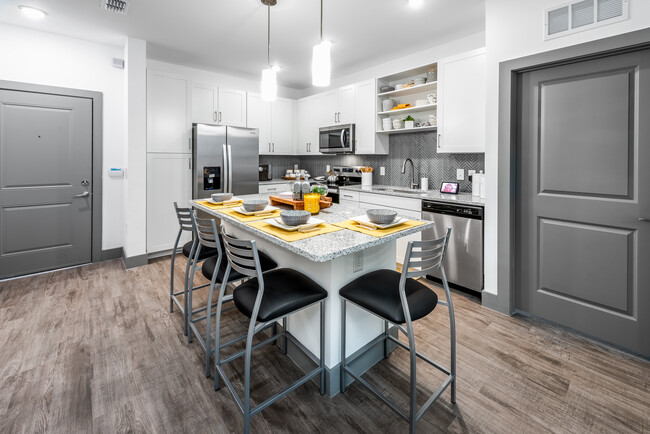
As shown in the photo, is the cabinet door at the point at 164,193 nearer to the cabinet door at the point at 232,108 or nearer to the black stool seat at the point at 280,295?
the cabinet door at the point at 232,108

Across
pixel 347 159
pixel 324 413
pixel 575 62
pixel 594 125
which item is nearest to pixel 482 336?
pixel 324 413

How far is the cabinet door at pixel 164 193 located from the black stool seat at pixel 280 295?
3.14 metres

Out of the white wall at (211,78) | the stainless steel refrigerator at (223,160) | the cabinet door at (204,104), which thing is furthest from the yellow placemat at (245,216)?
the white wall at (211,78)

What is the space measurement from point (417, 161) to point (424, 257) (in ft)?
9.79

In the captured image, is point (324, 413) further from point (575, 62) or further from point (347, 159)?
point (347, 159)

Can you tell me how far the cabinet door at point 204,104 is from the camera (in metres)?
4.46

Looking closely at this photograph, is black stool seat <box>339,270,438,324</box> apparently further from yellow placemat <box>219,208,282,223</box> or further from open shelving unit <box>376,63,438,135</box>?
open shelving unit <box>376,63,438,135</box>

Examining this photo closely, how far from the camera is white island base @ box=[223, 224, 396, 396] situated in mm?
1759

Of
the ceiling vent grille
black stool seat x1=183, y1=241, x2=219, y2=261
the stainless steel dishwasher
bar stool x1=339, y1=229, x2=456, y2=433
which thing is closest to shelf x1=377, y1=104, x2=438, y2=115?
the stainless steel dishwasher

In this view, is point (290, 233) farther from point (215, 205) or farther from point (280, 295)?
point (215, 205)

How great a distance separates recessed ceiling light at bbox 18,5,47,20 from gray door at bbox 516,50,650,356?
4.38m

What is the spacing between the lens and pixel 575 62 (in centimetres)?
228

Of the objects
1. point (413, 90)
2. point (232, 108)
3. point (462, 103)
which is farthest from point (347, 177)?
point (462, 103)

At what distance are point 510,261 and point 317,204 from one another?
174 cm
